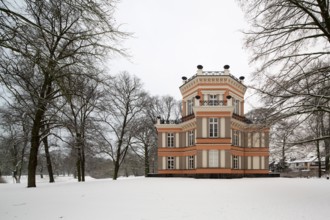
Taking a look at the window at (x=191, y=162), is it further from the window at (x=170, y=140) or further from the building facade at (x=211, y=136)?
the window at (x=170, y=140)

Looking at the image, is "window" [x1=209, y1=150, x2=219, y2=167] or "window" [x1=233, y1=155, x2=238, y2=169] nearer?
"window" [x1=209, y1=150, x2=219, y2=167]

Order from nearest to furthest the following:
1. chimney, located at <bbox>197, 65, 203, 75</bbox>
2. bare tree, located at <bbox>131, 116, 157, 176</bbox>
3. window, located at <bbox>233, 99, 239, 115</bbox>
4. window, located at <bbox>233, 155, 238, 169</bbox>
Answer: window, located at <bbox>233, 155, 238, 169</bbox> < chimney, located at <bbox>197, 65, 203, 75</bbox> < window, located at <bbox>233, 99, 239, 115</bbox> < bare tree, located at <bbox>131, 116, 157, 176</bbox>

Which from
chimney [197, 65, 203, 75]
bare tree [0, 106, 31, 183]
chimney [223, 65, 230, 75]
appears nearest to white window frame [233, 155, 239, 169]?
chimney [223, 65, 230, 75]

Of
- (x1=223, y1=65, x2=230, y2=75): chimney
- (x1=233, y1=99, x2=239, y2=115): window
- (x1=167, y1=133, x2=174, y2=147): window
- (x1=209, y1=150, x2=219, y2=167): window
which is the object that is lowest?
(x1=209, y1=150, x2=219, y2=167): window

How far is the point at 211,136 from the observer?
3309 centimetres

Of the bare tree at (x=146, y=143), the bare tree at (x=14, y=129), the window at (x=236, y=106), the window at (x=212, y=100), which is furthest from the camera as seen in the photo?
the bare tree at (x=146, y=143)

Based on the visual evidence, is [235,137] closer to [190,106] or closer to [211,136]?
[211,136]

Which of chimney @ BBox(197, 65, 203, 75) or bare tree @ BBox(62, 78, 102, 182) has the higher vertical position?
chimney @ BBox(197, 65, 203, 75)

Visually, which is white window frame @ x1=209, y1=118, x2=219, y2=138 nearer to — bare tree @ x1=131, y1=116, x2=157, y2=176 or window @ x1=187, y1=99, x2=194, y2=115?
window @ x1=187, y1=99, x2=194, y2=115

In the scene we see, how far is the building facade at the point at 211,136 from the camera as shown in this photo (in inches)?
1291

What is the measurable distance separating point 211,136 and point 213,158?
229 centimetres

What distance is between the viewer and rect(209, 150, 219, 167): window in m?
32.8

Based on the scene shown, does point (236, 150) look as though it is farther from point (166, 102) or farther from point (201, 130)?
point (166, 102)

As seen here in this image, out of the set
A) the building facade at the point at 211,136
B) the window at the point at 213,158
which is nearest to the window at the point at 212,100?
the building facade at the point at 211,136
